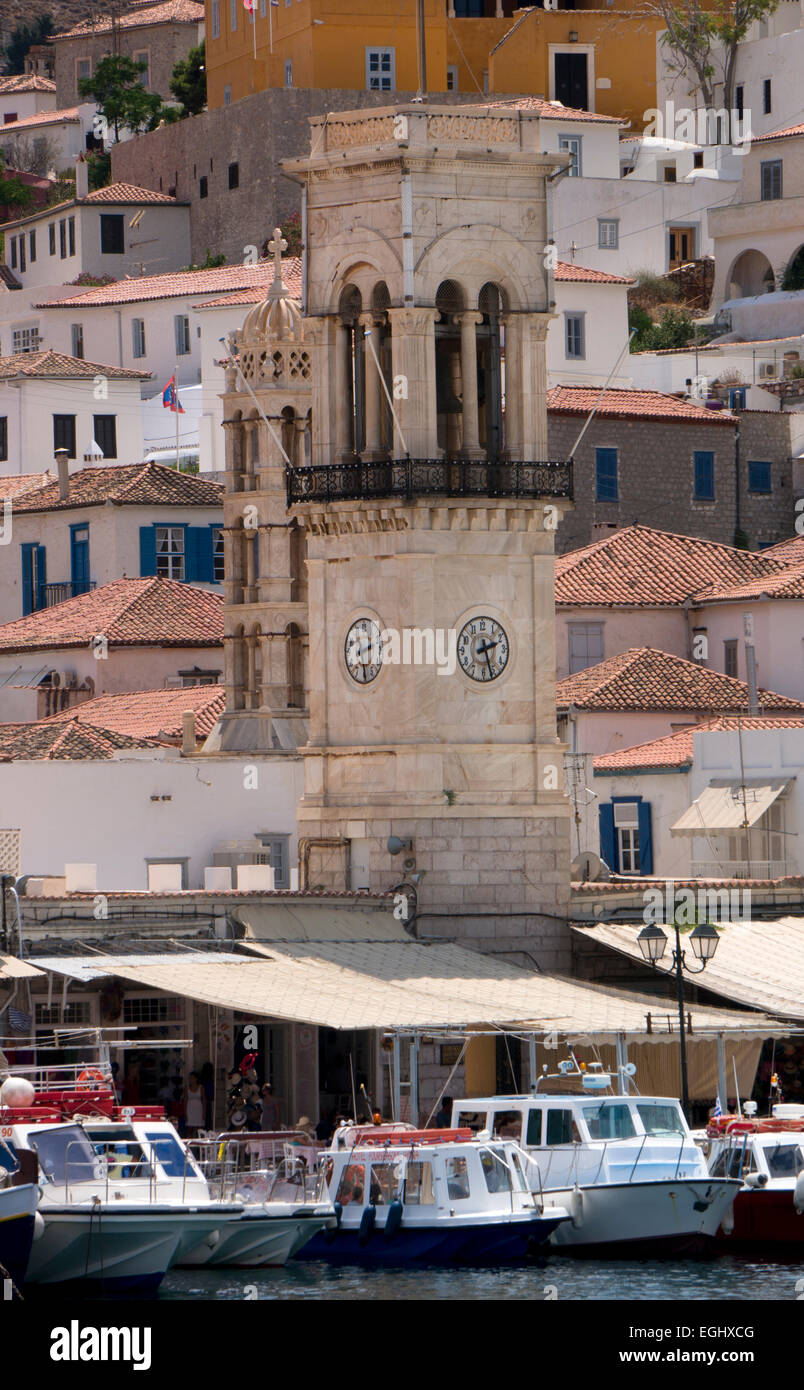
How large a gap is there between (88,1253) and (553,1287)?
4.97 metres

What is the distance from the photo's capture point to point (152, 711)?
214ft

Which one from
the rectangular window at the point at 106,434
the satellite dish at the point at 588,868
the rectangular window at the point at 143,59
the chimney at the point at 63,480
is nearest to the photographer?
the satellite dish at the point at 588,868

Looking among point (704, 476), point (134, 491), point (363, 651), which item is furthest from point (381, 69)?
point (363, 651)

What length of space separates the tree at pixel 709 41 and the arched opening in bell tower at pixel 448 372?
63.4m

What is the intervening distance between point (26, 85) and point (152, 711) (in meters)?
88.5

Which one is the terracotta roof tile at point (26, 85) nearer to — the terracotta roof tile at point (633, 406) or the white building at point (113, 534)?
the terracotta roof tile at point (633, 406)

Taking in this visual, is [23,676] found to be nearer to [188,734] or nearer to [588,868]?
[188,734]

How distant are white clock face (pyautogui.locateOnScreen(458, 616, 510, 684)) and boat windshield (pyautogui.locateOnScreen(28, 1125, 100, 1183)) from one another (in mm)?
12918

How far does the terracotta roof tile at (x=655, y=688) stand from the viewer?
63.4 meters

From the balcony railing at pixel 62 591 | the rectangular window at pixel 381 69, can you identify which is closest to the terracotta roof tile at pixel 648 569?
the balcony railing at pixel 62 591

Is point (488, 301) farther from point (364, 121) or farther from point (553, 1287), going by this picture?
point (553, 1287)

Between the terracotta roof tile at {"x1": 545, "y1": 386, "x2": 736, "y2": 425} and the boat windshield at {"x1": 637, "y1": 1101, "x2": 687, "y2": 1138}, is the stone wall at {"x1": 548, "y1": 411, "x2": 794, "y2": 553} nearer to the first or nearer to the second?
the terracotta roof tile at {"x1": 545, "y1": 386, "x2": 736, "y2": 425}

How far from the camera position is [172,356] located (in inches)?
3984
